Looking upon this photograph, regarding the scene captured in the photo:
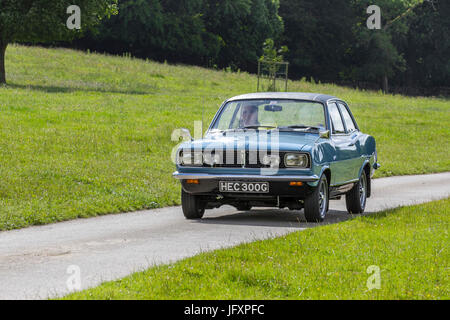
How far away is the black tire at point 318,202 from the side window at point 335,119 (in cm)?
127

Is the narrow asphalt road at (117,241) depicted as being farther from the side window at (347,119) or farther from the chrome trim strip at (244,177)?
the side window at (347,119)

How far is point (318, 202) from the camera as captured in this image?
11062 millimetres

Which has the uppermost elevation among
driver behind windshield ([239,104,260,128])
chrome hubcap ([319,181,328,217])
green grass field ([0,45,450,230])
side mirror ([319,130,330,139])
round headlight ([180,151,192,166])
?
driver behind windshield ([239,104,260,128])

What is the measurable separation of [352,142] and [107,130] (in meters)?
11.7

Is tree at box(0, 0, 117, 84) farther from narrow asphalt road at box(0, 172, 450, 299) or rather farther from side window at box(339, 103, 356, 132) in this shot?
narrow asphalt road at box(0, 172, 450, 299)

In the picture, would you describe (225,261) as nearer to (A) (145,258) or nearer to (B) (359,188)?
(A) (145,258)

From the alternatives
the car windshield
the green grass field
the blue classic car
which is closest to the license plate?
the blue classic car

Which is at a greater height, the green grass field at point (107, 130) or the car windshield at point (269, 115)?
the car windshield at point (269, 115)

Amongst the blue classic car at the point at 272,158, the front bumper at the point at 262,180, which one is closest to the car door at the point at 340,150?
the blue classic car at the point at 272,158

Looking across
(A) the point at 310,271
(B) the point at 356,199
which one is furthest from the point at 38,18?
(A) the point at 310,271

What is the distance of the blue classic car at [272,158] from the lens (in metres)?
10.8

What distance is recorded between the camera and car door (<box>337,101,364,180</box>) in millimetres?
12508

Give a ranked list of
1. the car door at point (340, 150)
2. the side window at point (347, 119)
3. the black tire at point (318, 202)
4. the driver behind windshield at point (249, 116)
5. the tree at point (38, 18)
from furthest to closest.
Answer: the tree at point (38, 18) → the side window at point (347, 119) → the driver behind windshield at point (249, 116) → the car door at point (340, 150) → the black tire at point (318, 202)

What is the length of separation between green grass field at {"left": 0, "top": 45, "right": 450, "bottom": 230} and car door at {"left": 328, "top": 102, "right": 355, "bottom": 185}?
3444 mm
